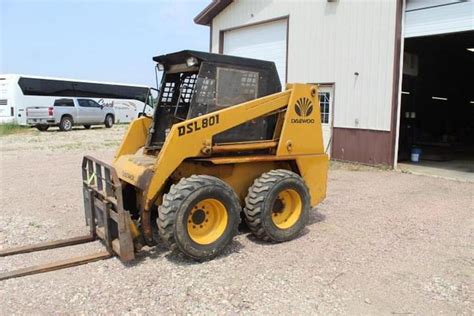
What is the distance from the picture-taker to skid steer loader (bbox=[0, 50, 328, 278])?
499 cm

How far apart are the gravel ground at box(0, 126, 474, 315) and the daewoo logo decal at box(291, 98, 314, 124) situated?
1.53 metres

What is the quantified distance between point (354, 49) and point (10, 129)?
20.7 m

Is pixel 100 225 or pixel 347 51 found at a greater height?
pixel 347 51

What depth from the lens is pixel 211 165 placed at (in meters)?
5.60

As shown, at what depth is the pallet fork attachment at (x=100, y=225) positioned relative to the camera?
482cm

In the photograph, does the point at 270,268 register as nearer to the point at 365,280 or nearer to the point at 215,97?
the point at 365,280

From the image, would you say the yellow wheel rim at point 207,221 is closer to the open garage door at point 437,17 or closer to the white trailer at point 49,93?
the open garage door at point 437,17

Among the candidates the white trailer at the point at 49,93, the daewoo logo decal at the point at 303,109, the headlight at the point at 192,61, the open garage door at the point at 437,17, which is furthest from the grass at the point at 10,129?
the daewoo logo decal at the point at 303,109

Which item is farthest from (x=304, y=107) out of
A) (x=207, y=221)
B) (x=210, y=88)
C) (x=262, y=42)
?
(x=262, y=42)

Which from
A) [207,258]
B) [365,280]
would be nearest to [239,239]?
[207,258]

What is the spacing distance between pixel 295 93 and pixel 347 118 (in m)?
7.30

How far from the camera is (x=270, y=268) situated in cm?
496

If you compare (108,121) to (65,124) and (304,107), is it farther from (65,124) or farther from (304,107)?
(304,107)

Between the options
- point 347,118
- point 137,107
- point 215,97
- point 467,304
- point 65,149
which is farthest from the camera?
point 137,107
